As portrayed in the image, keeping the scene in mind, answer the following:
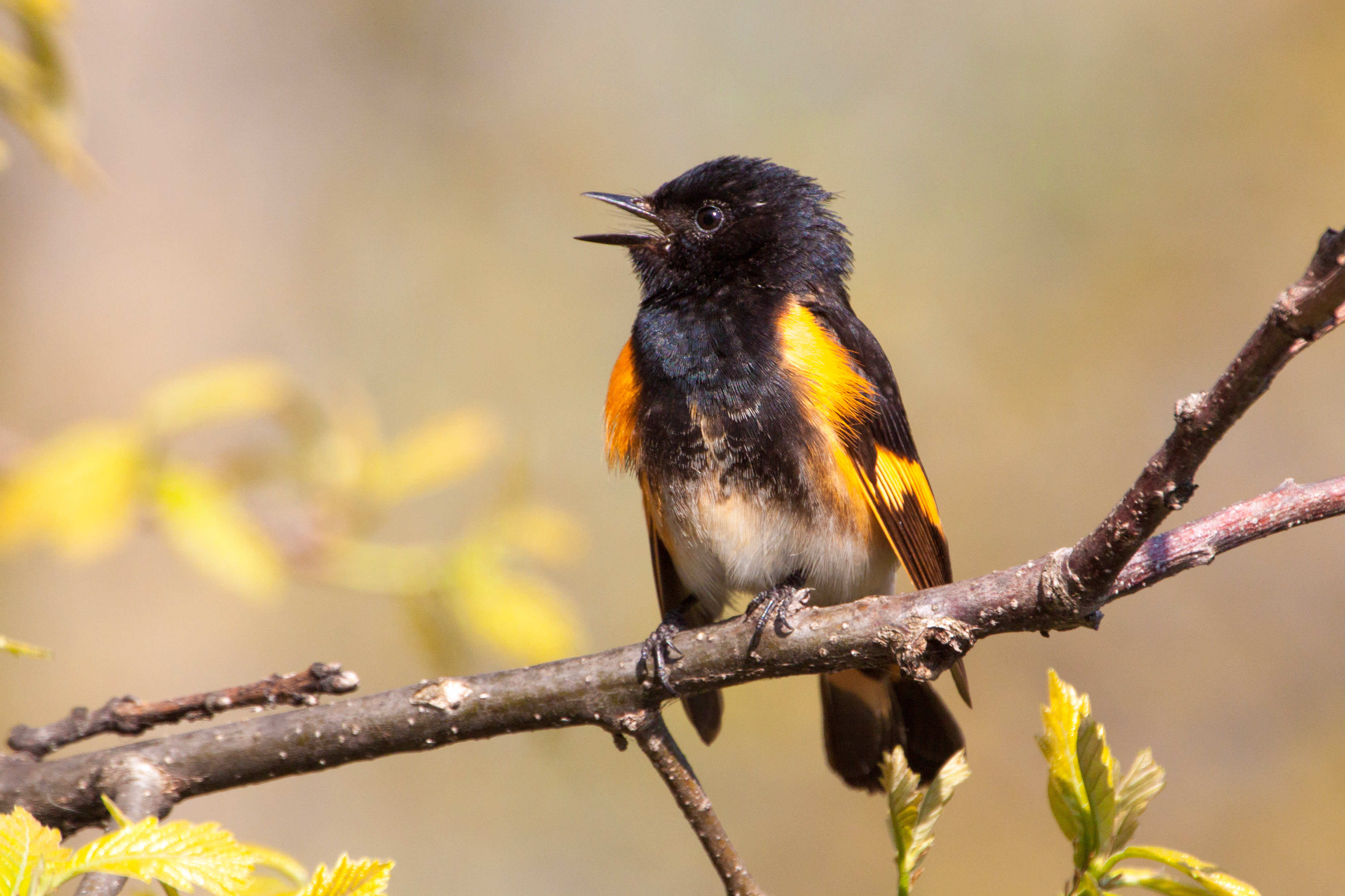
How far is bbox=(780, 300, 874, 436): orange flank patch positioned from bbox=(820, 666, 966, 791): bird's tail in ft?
2.89

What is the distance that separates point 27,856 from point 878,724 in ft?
9.04

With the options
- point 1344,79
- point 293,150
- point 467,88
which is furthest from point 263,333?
point 1344,79

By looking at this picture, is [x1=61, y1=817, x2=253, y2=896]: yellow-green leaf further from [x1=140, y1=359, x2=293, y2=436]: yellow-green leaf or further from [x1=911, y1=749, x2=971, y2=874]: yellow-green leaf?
[x1=140, y1=359, x2=293, y2=436]: yellow-green leaf

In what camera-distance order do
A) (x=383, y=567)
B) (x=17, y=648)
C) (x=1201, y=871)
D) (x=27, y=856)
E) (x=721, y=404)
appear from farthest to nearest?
(x=721, y=404) < (x=383, y=567) < (x=1201, y=871) < (x=17, y=648) < (x=27, y=856)

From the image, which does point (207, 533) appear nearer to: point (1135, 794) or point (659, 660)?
point (659, 660)

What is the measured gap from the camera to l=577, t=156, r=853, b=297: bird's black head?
11.3 ft

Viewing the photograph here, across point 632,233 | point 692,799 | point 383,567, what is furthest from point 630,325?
point 692,799

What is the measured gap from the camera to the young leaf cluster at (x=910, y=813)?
1527mm

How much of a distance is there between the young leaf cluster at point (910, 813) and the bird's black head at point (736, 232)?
2.03 metres

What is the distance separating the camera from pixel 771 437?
2.91 meters

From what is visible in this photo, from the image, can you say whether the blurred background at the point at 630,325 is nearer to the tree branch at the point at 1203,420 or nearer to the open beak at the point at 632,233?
the open beak at the point at 632,233

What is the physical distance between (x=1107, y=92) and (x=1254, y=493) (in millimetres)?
2940

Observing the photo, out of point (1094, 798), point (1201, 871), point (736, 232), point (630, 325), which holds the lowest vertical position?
point (1201, 871)

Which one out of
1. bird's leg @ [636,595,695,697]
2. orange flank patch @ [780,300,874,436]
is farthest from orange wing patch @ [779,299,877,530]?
bird's leg @ [636,595,695,697]
